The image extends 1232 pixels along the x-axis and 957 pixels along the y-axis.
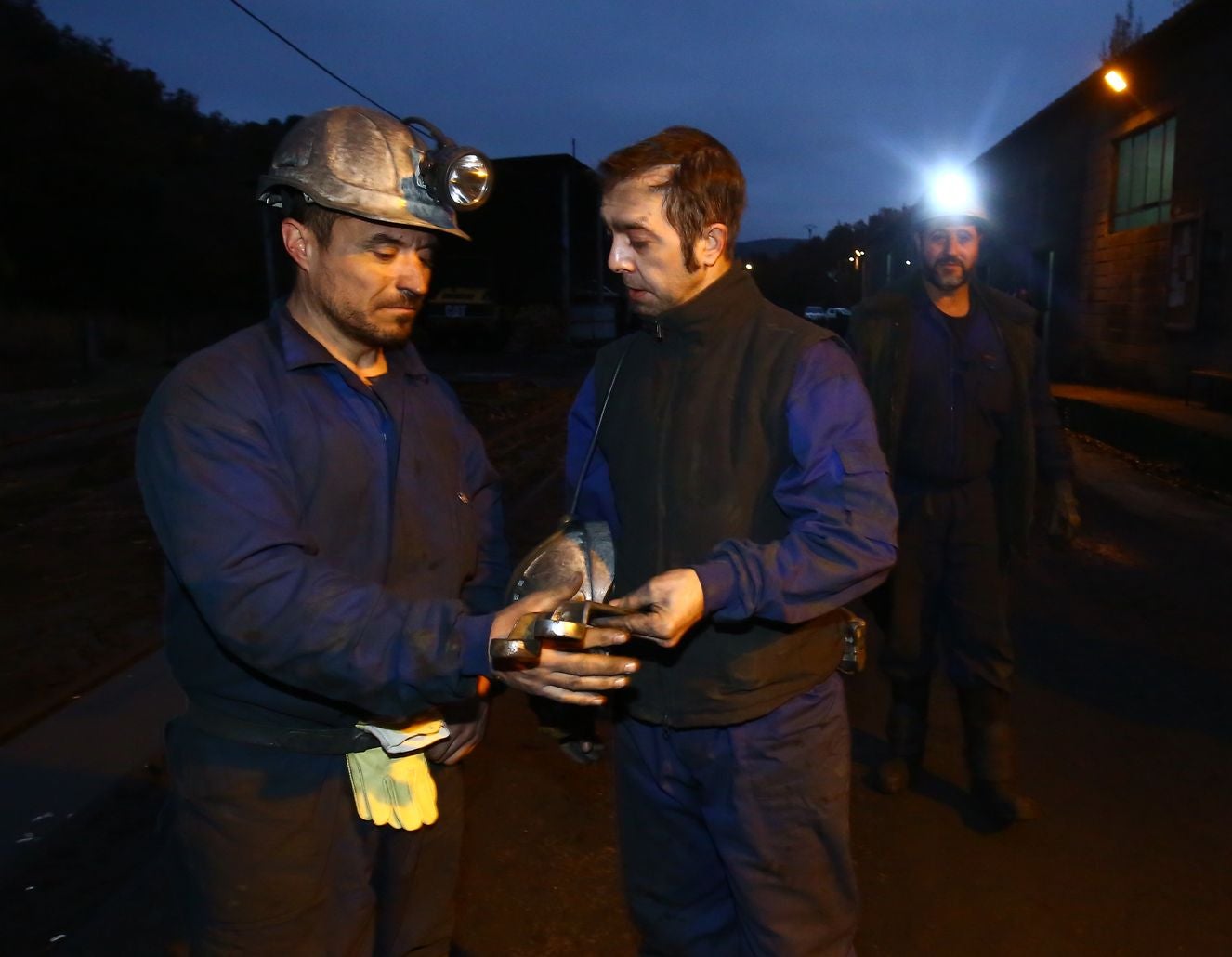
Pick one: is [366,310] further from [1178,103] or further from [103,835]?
[1178,103]

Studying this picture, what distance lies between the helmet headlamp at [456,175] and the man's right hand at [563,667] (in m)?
0.91

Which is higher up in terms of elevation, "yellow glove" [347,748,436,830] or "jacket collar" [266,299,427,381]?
"jacket collar" [266,299,427,381]

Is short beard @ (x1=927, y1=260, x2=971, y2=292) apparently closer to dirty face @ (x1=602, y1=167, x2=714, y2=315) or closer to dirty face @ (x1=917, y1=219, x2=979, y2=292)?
dirty face @ (x1=917, y1=219, x2=979, y2=292)

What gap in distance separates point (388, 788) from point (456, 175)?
4.18 feet

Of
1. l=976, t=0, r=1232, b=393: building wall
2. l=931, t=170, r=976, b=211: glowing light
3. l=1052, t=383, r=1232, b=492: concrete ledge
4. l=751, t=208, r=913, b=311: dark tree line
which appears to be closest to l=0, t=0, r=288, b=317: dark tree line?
l=976, t=0, r=1232, b=393: building wall

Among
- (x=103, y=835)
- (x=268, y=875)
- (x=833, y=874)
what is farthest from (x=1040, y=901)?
(x=103, y=835)

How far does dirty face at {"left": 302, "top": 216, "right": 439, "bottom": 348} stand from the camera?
2352mm

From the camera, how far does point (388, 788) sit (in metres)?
2.36

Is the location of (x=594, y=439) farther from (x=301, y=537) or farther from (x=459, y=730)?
(x=301, y=537)

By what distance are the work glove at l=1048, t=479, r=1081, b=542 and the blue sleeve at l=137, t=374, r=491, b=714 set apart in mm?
3037

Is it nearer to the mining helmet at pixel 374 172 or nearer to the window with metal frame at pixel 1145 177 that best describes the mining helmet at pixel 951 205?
the mining helmet at pixel 374 172

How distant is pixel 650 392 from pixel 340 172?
81 cm

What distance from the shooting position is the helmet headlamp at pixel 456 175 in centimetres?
241

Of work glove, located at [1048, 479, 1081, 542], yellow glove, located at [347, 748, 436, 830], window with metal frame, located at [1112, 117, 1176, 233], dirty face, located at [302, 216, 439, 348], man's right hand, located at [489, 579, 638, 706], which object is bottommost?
yellow glove, located at [347, 748, 436, 830]
